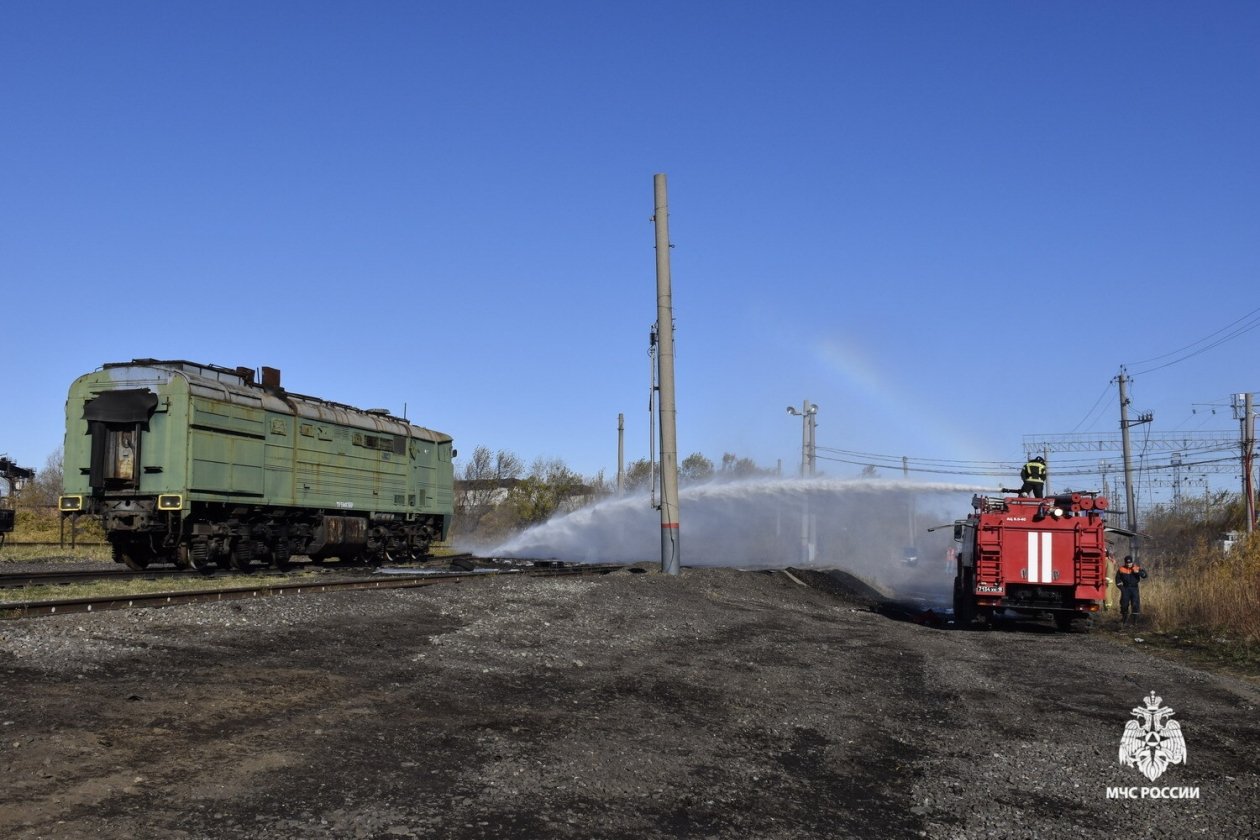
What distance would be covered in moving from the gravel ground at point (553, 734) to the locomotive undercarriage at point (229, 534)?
7.96 metres

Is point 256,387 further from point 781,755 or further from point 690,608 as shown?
point 781,755

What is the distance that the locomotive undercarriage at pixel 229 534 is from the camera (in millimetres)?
20156

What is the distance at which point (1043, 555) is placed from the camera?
18844 millimetres

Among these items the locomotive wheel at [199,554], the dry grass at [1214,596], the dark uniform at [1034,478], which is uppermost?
the dark uniform at [1034,478]

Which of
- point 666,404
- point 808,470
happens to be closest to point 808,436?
point 808,470

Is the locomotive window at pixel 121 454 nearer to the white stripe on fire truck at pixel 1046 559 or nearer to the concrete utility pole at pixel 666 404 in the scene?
the concrete utility pole at pixel 666 404

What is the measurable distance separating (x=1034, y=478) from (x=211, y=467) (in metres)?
16.4

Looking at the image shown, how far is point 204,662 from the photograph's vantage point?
926 centimetres

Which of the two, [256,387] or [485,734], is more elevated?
[256,387]

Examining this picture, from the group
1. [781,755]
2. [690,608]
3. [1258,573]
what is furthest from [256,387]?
[1258,573]

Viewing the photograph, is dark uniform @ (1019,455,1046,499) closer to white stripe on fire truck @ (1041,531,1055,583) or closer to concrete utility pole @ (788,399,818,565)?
white stripe on fire truck @ (1041,531,1055,583)

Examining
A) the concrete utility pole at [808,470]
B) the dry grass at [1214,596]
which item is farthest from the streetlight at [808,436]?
the dry grass at [1214,596]

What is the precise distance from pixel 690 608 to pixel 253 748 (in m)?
11.6

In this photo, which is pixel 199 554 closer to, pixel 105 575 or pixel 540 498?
pixel 105 575
